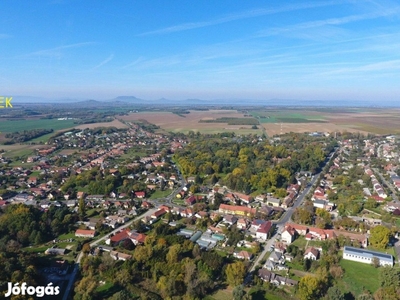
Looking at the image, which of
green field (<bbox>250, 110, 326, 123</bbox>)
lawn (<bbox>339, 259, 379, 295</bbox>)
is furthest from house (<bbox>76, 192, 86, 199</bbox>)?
green field (<bbox>250, 110, 326, 123</bbox>)

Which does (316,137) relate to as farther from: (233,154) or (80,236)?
(80,236)

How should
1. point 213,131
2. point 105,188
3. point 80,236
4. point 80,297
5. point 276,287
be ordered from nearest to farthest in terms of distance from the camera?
point 80,297 < point 276,287 < point 80,236 < point 105,188 < point 213,131

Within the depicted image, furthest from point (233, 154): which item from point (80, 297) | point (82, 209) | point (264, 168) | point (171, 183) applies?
point (80, 297)

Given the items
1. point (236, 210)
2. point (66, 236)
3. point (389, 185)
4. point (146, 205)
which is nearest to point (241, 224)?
point (236, 210)

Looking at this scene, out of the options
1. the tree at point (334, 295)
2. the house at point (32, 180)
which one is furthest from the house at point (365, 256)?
the house at point (32, 180)

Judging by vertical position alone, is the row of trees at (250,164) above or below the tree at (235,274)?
above

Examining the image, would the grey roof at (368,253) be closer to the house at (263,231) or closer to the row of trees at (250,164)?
the house at (263,231)

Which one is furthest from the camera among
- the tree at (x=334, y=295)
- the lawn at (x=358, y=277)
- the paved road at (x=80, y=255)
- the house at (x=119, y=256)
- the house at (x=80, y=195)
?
the house at (x=80, y=195)

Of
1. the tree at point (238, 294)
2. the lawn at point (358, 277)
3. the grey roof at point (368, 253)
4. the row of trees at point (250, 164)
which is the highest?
the row of trees at point (250, 164)
